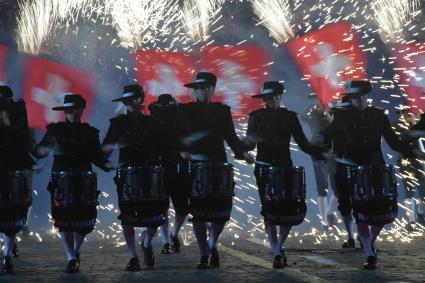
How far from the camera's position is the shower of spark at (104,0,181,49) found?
62.4 ft

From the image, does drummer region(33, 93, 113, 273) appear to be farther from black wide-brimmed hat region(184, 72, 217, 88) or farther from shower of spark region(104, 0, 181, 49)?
shower of spark region(104, 0, 181, 49)

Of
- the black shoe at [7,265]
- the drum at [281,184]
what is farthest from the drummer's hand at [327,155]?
the black shoe at [7,265]

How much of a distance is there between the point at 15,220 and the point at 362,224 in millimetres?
3789

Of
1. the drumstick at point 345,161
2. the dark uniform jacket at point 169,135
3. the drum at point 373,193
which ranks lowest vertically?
the drum at point 373,193

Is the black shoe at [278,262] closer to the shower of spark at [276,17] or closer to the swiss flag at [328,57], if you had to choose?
the swiss flag at [328,57]

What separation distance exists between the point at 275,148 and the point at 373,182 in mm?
1172

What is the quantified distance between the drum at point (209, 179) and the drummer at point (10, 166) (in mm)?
1842

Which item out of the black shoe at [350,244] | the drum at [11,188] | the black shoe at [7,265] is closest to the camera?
the drum at [11,188]

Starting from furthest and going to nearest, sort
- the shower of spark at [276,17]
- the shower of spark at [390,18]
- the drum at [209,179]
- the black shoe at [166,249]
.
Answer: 1. the shower of spark at [390,18]
2. the shower of spark at [276,17]
3. the black shoe at [166,249]
4. the drum at [209,179]

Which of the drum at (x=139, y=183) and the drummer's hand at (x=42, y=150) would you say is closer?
the drum at (x=139, y=183)

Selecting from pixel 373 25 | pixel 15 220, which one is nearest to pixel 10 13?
pixel 373 25

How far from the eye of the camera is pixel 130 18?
19.3 metres

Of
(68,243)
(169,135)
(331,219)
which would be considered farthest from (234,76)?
(68,243)

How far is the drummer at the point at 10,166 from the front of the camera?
10.6 meters
